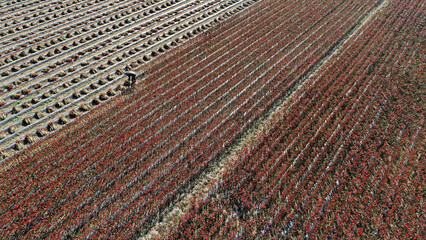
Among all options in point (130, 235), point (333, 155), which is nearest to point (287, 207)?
point (333, 155)

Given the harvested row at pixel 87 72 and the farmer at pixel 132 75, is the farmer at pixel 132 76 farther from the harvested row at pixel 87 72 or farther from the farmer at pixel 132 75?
the harvested row at pixel 87 72

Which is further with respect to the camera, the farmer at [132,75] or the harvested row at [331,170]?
the farmer at [132,75]

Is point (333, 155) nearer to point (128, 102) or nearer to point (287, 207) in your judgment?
point (287, 207)

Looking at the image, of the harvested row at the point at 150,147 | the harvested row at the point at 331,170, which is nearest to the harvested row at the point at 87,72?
the harvested row at the point at 150,147

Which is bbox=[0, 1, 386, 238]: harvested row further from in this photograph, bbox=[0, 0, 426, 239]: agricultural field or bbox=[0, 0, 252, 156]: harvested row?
bbox=[0, 0, 252, 156]: harvested row

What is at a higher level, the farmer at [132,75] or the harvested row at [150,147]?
the farmer at [132,75]

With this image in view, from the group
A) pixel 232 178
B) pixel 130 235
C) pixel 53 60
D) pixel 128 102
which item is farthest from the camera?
pixel 53 60

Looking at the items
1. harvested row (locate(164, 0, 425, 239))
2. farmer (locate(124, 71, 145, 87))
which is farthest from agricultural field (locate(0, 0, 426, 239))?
farmer (locate(124, 71, 145, 87))
